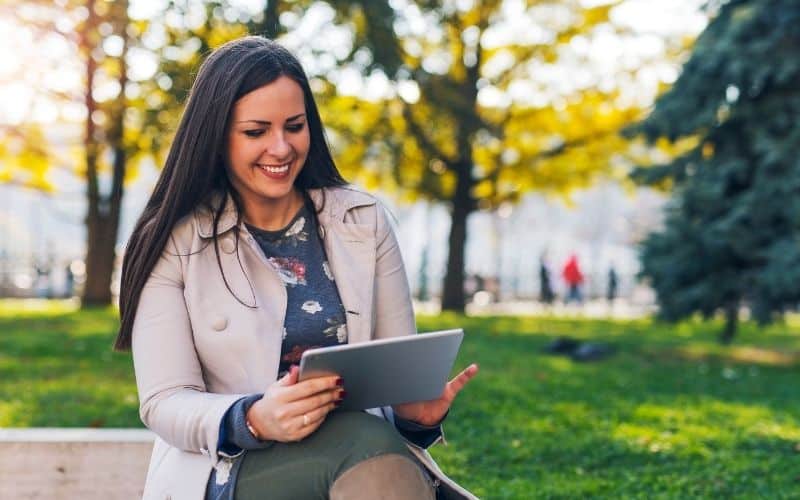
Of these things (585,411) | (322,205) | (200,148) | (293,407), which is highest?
(200,148)

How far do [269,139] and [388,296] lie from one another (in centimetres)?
52

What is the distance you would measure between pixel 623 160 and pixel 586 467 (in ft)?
46.4

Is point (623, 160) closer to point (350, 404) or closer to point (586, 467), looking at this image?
point (586, 467)

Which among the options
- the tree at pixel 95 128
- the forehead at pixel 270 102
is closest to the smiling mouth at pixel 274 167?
→ the forehead at pixel 270 102

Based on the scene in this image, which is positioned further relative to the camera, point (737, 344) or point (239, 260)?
point (737, 344)

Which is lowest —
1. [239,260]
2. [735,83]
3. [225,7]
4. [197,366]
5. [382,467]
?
[382,467]

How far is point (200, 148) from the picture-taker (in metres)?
2.60

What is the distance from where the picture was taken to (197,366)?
2.58 meters

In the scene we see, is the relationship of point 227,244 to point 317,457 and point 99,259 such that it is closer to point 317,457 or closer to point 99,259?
point 317,457

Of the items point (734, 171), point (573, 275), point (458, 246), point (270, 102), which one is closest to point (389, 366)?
point (270, 102)

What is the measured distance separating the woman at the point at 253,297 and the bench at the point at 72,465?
952 mm

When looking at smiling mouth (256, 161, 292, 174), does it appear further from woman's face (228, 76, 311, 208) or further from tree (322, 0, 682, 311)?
tree (322, 0, 682, 311)

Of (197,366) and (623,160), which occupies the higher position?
(623,160)

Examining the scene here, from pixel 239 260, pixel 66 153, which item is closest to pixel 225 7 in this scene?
pixel 66 153
